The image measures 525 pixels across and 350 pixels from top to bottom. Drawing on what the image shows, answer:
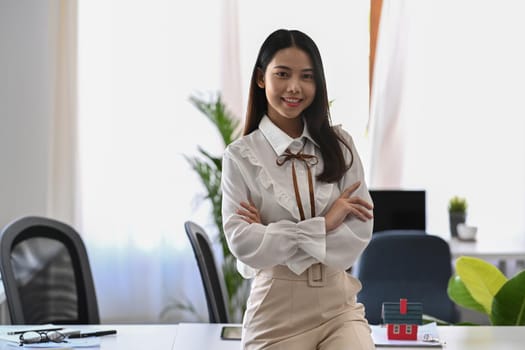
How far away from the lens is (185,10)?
6090 mm

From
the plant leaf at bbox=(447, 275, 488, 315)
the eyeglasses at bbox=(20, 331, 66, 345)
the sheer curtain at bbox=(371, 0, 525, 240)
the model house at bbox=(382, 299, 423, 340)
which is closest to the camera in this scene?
the eyeglasses at bbox=(20, 331, 66, 345)

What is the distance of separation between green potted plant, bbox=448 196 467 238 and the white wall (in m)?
2.43

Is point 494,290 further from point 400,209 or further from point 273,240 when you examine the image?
point 400,209

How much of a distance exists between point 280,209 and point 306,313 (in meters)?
0.26

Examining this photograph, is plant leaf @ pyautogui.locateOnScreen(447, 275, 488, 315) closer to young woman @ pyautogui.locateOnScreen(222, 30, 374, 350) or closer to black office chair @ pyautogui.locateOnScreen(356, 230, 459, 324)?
young woman @ pyautogui.locateOnScreen(222, 30, 374, 350)

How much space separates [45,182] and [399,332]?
11.5 feet

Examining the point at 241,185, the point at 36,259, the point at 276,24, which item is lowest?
the point at 36,259

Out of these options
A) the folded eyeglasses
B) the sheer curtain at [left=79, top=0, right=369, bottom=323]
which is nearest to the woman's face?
the folded eyeglasses

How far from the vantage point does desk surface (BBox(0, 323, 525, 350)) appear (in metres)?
2.86

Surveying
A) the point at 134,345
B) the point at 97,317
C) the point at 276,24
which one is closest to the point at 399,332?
the point at 134,345

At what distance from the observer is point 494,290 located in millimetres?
3277

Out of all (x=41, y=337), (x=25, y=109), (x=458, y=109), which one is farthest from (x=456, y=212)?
(x=41, y=337)

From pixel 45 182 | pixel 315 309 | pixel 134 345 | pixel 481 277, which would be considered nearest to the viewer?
pixel 315 309

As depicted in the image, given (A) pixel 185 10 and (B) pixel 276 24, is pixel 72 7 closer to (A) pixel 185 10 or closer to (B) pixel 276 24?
(A) pixel 185 10
